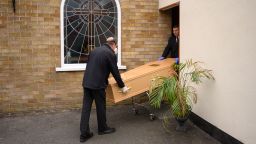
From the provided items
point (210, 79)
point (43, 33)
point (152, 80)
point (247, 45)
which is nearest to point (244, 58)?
point (247, 45)

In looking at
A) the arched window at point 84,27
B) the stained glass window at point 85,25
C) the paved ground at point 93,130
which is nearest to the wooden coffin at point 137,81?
the paved ground at point 93,130

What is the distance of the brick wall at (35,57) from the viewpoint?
25.6 feet

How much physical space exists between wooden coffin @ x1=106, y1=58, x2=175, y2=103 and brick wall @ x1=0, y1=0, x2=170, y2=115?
1.63 m

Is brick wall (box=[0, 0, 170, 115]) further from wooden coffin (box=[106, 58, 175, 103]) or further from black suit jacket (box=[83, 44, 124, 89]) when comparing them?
black suit jacket (box=[83, 44, 124, 89])

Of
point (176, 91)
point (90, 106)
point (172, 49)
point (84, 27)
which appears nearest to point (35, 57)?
point (84, 27)

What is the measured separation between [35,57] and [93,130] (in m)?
2.52

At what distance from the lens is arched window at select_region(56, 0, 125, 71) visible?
8242 mm

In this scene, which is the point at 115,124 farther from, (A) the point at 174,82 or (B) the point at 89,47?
(B) the point at 89,47

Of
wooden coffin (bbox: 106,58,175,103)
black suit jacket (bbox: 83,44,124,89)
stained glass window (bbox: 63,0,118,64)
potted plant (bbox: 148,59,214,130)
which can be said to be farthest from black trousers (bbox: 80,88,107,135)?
stained glass window (bbox: 63,0,118,64)

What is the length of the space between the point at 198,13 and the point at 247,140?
2.71 m

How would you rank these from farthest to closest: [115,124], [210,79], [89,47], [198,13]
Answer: [89,47], [115,124], [198,13], [210,79]

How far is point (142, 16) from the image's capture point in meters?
8.67

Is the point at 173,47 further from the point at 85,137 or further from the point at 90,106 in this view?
the point at 85,137

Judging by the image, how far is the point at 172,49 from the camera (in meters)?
8.36
